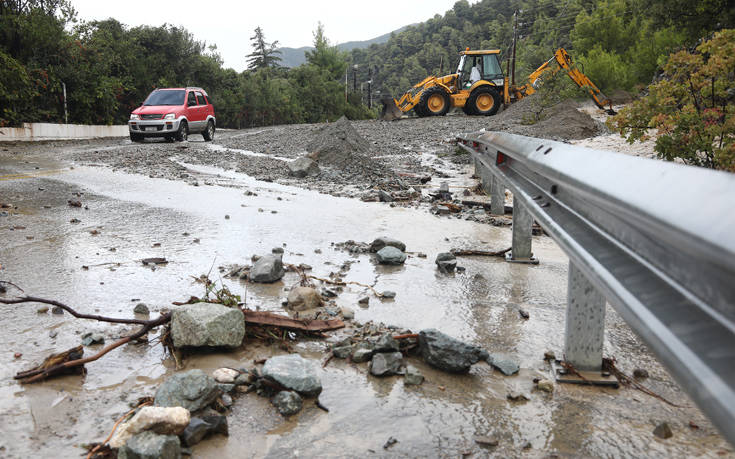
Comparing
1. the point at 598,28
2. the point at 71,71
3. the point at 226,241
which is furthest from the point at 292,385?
the point at 598,28

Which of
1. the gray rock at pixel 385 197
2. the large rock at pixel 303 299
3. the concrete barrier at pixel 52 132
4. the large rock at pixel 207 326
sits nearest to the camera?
the large rock at pixel 207 326

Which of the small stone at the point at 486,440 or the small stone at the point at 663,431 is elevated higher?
the small stone at the point at 663,431

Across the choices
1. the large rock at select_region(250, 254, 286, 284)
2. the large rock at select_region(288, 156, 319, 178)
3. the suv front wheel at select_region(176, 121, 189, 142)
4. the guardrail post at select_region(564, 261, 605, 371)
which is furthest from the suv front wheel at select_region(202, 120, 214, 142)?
the guardrail post at select_region(564, 261, 605, 371)

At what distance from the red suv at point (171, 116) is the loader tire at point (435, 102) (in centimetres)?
1239

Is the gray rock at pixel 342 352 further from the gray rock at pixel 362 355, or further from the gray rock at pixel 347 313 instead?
the gray rock at pixel 347 313

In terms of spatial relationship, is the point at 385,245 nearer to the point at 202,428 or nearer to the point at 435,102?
the point at 202,428

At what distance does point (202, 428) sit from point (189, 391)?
248 millimetres

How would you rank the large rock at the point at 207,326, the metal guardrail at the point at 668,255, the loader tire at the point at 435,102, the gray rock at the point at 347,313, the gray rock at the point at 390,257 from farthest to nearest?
the loader tire at the point at 435,102
the gray rock at the point at 390,257
the gray rock at the point at 347,313
the large rock at the point at 207,326
the metal guardrail at the point at 668,255

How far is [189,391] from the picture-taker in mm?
2449

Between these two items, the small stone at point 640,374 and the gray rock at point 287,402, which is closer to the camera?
the gray rock at point 287,402

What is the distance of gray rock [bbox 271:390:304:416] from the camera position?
2.50 metres

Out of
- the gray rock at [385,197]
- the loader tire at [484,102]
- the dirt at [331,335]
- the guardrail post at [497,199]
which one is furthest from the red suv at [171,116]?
the guardrail post at [497,199]

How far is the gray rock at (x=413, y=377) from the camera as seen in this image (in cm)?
281

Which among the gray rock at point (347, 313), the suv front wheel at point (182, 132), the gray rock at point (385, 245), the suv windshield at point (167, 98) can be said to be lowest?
the gray rock at point (347, 313)
